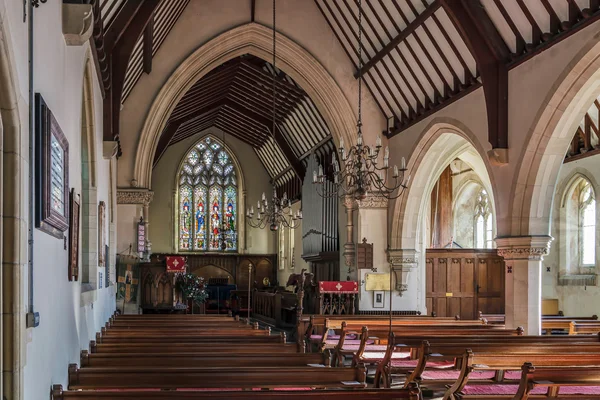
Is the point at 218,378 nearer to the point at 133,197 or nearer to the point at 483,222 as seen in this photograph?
the point at 133,197

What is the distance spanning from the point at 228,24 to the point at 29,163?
12235mm

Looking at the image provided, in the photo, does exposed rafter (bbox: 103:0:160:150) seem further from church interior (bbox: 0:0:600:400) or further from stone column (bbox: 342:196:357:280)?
stone column (bbox: 342:196:357:280)

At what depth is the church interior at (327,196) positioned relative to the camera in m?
4.62

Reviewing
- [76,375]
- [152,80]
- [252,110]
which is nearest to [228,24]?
[152,80]

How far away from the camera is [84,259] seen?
8.70m

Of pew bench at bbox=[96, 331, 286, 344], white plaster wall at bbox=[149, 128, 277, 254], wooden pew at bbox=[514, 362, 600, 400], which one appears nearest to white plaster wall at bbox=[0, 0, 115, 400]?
pew bench at bbox=[96, 331, 286, 344]

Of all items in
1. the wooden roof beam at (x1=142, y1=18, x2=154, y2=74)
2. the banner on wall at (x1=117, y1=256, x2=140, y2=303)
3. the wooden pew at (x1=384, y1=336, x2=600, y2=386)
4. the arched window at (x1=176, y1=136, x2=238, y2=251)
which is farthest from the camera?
the arched window at (x1=176, y1=136, x2=238, y2=251)

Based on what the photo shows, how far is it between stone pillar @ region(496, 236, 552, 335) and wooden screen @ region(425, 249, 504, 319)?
596 centimetres

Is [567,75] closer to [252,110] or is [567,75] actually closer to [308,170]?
[308,170]

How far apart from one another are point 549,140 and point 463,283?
730 cm

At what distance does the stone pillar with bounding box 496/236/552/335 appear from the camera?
35.6 feet

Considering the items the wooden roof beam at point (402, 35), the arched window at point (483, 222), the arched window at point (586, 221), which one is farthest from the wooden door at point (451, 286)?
the wooden roof beam at point (402, 35)

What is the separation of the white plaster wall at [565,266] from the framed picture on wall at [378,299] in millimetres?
3311

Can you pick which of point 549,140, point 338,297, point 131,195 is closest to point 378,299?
point 338,297
